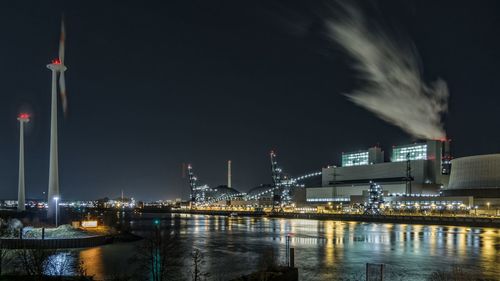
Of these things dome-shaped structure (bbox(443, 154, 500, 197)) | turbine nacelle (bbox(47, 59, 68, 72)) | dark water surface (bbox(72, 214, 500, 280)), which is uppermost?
turbine nacelle (bbox(47, 59, 68, 72))

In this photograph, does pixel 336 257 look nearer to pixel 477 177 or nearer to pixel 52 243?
pixel 52 243

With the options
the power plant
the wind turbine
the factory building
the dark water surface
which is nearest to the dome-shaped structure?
the power plant

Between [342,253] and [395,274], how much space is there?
7.95m

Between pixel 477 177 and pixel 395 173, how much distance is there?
28.6 metres

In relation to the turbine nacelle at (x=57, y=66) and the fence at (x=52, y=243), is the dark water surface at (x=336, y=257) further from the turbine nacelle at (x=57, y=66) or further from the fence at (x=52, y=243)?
the turbine nacelle at (x=57, y=66)

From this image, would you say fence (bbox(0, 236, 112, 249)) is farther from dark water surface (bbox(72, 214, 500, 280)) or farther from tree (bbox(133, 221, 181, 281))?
tree (bbox(133, 221, 181, 281))

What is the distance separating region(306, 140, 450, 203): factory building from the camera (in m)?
114

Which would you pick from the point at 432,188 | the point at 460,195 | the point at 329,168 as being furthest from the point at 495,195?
the point at 329,168

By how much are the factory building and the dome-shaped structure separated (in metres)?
10.3

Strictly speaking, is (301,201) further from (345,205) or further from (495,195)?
(495,195)

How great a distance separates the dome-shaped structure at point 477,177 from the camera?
306 feet

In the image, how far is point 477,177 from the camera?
95875mm

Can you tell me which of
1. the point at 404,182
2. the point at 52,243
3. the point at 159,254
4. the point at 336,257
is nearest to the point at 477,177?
the point at 404,182

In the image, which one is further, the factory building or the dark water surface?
the factory building
